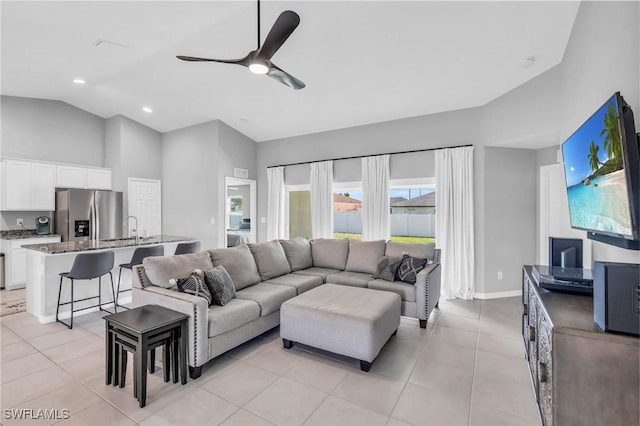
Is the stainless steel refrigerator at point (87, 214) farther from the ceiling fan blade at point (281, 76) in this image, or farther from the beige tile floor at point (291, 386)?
the ceiling fan blade at point (281, 76)

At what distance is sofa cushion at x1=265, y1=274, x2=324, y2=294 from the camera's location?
3812mm

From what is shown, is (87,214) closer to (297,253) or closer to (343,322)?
(297,253)

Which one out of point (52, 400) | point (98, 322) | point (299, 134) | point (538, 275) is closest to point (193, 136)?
point (299, 134)

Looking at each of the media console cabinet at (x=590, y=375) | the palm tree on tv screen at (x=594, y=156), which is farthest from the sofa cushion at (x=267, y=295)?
the palm tree on tv screen at (x=594, y=156)

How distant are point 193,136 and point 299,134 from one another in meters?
2.35

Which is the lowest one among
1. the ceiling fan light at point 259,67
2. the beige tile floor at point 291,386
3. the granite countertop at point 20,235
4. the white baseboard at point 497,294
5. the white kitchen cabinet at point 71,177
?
the beige tile floor at point 291,386

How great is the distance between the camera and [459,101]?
4621mm

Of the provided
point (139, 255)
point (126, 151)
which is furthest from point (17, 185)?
point (139, 255)

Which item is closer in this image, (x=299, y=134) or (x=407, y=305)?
(x=407, y=305)

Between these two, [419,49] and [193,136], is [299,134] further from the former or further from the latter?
[419,49]

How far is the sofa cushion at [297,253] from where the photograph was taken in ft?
15.3

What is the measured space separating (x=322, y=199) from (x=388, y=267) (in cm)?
241

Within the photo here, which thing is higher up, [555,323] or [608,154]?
[608,154]

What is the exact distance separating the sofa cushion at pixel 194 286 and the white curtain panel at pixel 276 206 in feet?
12.1
